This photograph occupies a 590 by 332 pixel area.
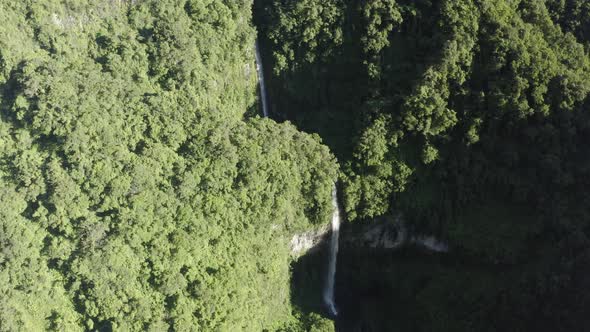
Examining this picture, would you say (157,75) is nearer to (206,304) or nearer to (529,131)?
(206,304)

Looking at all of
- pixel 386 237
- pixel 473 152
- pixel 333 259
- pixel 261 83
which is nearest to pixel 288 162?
pixel 333 259

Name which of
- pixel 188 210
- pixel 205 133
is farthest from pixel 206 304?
pixel 205 133

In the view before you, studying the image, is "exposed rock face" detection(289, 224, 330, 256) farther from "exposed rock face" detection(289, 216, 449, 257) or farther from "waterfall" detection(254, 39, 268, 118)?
"waterfall" detection(254, 39, 268, 118)

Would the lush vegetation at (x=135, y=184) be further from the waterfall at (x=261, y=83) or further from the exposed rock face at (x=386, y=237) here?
the waterfall at (x=261, y=83)

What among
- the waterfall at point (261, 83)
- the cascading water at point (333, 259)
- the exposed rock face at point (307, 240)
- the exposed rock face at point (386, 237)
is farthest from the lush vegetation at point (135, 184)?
the waterfall at point (261, 83)

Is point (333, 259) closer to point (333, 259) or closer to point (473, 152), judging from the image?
point (333, 259)
